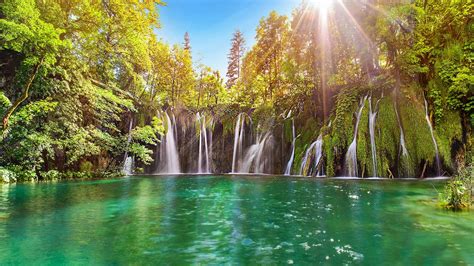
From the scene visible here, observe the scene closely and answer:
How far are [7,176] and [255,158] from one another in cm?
1488

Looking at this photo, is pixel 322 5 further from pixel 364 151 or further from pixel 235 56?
pixel 235 56

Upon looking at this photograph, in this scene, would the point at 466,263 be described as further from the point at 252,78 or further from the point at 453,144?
the point at 252,78

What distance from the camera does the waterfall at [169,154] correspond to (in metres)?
25.0

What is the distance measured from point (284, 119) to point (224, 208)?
1591cm

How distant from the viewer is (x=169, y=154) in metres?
25.2

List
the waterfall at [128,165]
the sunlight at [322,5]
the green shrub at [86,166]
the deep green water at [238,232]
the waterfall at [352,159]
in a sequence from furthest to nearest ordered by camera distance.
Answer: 1. the waterfall at [128,165]
2. the sunlight at [322,5]
3. the green shrub at [86,166]
4. the waterfall at [352,159]
5. the deep green water at [238,232]

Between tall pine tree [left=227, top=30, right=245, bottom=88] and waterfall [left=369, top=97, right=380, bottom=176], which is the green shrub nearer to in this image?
waterfall [left=369, top=97, right=380, bottom=176]

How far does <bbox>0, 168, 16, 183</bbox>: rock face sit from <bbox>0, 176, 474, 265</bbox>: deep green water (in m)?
6.30

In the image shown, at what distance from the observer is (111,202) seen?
28.1 feet

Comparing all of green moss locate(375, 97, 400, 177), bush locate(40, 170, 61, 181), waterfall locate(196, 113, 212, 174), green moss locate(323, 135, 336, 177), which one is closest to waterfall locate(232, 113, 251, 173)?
waterfall locate(196, 113, 212, 174)

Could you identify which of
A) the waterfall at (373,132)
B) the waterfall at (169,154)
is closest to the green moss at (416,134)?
the waterfall at (373,132)

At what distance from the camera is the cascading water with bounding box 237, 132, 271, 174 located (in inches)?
873

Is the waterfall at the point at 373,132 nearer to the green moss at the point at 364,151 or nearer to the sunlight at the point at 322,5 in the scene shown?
the green moss at the point at 364,151

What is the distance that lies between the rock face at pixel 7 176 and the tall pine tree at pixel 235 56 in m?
43.8
